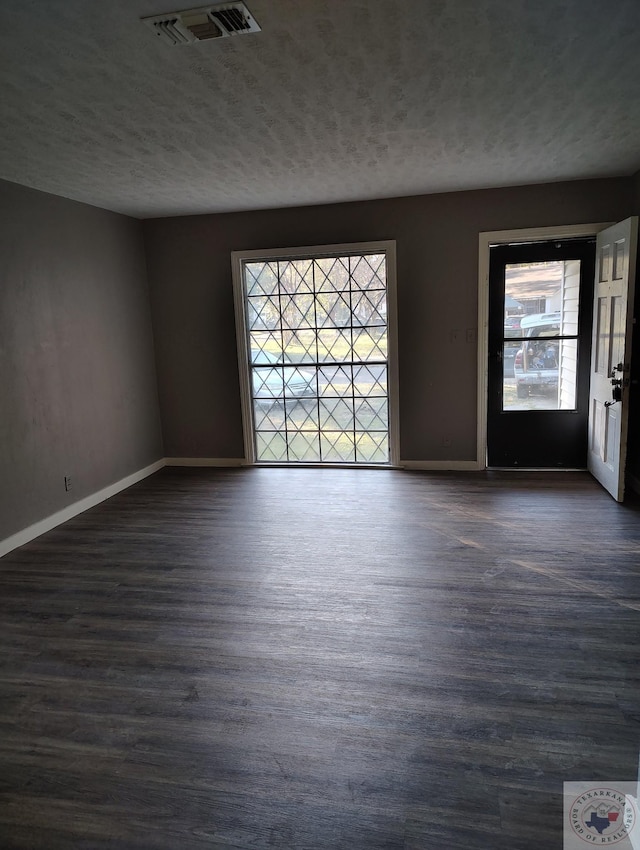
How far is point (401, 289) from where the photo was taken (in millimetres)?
4996

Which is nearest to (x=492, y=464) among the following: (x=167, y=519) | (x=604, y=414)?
(x=604, y=414)

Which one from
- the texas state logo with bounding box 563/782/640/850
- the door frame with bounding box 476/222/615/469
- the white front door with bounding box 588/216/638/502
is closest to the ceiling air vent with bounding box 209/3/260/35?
the texas state logo with bounding box 563/782/640/850

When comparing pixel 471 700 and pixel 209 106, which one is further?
pixel 209 106

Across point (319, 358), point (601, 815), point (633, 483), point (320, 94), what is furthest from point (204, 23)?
point (633, 483)

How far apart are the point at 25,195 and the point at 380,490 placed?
142 inches

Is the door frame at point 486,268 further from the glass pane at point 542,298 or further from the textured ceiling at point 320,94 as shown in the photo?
the textured ceiling at point 320,94

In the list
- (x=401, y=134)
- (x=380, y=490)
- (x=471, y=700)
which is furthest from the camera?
(x=380, y=490)

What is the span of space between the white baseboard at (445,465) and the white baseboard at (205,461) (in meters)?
1.75

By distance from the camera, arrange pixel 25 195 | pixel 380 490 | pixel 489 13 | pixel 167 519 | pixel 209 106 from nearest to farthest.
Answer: pixel 489 13 < pixel 209 106 < pixel 25 195 < pixel 167 519 < pixel 380 490

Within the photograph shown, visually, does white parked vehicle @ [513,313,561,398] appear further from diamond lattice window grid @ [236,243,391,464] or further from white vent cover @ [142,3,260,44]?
white vent cover @ [142,3,260,44]

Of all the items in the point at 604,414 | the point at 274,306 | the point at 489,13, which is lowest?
the point at 604,414

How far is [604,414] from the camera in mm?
4305

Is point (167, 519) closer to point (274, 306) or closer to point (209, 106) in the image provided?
point (274, 306)

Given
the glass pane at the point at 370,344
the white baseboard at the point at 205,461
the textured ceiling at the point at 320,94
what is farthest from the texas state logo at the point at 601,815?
the white baseboard at the point at 205,461
